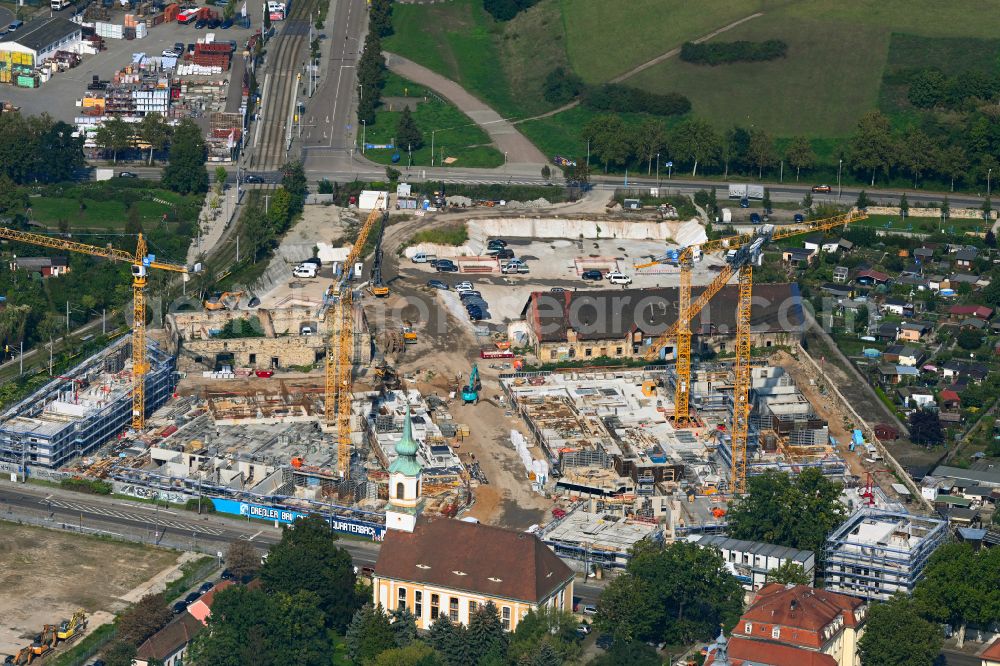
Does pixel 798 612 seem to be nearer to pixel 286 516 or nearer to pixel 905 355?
pixel 286 516

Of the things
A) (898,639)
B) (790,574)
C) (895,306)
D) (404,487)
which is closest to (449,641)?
(404,487)

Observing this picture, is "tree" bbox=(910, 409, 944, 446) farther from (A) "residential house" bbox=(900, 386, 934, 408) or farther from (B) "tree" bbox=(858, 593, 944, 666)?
(B) "tree" bbox=(858, 593, 944, 666)

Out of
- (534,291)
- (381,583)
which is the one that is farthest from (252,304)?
(381,583)

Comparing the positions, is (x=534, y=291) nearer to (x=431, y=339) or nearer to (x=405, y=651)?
(x=431, y=339)

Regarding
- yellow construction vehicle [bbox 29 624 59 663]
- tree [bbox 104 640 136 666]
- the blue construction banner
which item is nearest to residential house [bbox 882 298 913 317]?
the blue construction banner

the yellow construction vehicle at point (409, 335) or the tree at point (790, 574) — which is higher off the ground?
the yellow construction vehicle at point (409, 335)

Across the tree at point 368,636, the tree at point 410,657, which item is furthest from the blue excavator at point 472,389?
the tree at point 410,657

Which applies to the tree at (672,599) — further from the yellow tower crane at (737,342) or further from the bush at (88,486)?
the bush at (88,486)
